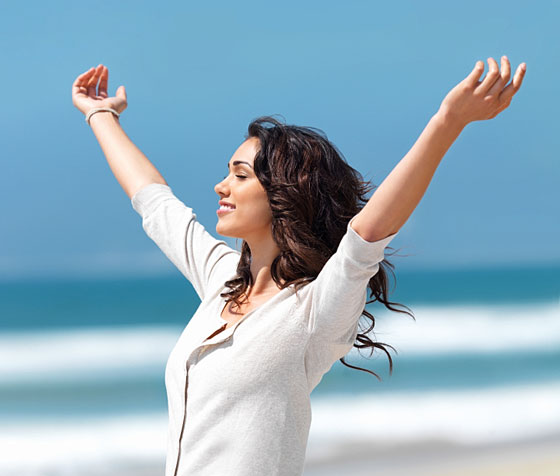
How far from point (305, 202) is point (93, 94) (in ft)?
2.69

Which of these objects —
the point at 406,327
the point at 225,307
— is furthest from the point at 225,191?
the point at 406,327

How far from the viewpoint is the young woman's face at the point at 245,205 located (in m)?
1.63

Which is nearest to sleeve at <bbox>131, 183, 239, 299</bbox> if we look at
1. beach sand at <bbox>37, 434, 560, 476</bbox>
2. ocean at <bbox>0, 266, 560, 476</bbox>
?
beach sand at <bbox>37, 434, 560, 476</bbox>

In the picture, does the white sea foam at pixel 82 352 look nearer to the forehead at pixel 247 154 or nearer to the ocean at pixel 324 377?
the ocean at pixel 324 377

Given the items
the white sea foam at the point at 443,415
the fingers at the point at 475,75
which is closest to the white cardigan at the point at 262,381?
the fingers at the point at 475,75

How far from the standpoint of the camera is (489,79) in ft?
3.77

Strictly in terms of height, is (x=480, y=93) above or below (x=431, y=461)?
below

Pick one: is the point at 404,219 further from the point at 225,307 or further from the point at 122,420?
the point at 122,420

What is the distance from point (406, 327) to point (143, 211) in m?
6.36

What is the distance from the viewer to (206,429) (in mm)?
1442

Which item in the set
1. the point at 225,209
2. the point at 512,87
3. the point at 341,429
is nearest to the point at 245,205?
the point at 225,209

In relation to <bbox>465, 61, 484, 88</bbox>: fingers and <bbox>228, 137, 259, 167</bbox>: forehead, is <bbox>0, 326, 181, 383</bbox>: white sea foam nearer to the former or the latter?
<bbox>228, 137, 259, 167</bbox>: forehead

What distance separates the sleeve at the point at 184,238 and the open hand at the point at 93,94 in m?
0.31

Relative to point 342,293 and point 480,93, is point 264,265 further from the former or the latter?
point 480,93
